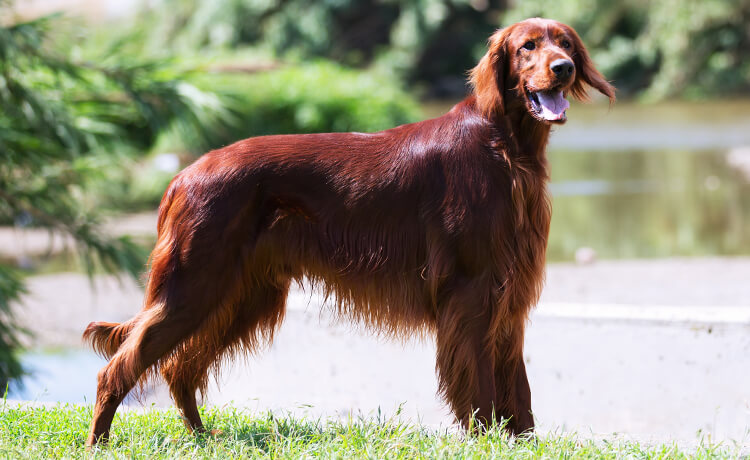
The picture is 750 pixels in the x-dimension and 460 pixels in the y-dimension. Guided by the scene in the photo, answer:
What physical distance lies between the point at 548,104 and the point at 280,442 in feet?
5.56

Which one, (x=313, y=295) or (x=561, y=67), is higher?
(x=561, y=67)

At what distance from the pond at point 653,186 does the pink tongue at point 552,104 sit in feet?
18.8

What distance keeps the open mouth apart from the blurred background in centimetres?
137

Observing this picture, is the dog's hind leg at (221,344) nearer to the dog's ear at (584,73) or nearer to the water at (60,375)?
the dog's ear at (584,73)

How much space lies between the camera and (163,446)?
3.51 m

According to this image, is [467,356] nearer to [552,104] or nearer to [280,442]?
[280,442]

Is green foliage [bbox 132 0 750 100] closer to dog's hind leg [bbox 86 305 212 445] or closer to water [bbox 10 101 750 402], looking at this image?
water [bbox 10 101 750 402]

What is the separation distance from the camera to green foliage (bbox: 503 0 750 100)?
25.4 m

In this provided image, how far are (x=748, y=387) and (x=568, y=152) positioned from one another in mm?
14720

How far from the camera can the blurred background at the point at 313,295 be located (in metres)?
5.14

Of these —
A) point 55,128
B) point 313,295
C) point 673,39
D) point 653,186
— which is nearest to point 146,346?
point 313,295

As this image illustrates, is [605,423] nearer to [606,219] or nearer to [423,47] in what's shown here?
[606,219]

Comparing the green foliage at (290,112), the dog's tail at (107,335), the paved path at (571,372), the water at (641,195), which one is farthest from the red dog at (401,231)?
the green foliage at (290,112)

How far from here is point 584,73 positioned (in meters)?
3.60
